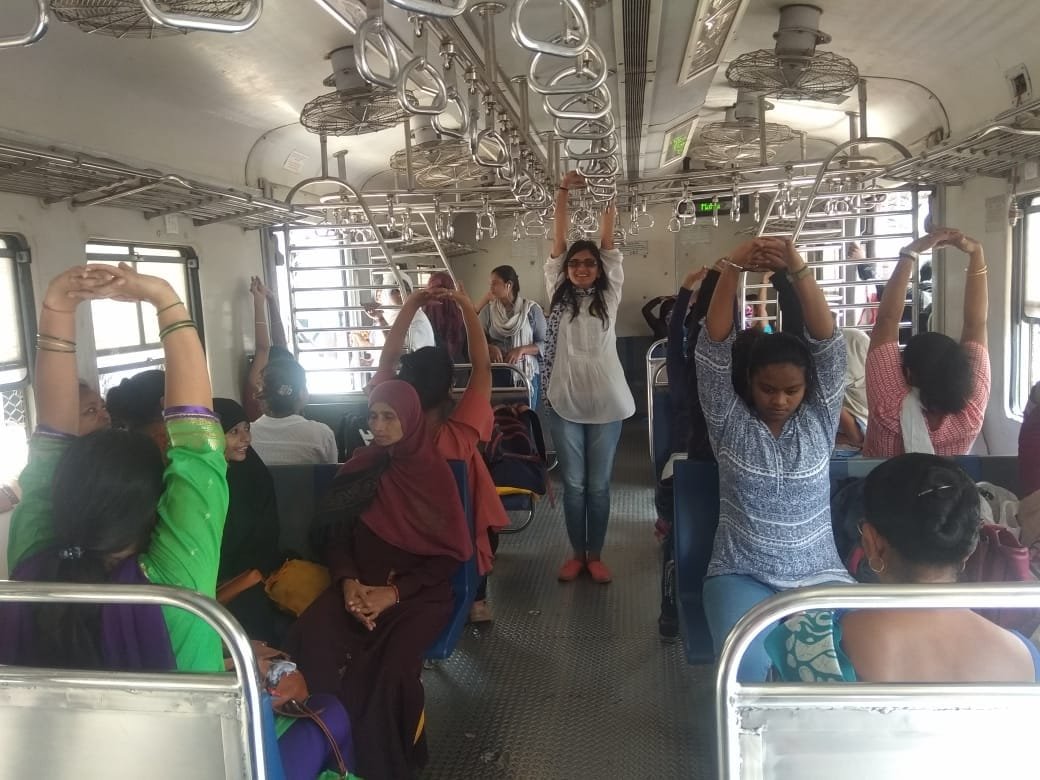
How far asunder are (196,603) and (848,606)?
1.04 meters

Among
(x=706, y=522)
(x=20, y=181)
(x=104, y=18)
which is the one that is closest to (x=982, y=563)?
(x=706, y=522)

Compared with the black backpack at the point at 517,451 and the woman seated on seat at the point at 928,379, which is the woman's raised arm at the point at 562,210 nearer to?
the black backpack at the point at 517,451

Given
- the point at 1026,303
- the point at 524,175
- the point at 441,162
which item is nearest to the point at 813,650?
the point at 524,175

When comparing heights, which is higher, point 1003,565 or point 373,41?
point 373,41

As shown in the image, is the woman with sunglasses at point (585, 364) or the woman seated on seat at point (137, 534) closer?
the woman seated on seat at point (137, 534)

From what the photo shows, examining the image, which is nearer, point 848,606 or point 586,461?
point 848,606

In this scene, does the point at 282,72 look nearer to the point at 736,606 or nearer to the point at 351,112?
the point at 351,112

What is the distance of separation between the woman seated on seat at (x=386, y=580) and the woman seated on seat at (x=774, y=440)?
942 millimetres

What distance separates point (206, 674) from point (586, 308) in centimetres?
292

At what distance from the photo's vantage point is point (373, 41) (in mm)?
1841

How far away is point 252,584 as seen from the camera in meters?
2.64

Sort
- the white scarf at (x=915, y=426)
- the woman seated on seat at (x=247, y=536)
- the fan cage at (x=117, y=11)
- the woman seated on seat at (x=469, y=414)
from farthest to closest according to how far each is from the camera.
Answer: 1. the woman seated on seat at (x=469, y=414)
2. the white scarf at (x=915, y=426)
3. the woman seated on seat at (x=247, y=536)
4. the fan cage at (x=117, y=11)

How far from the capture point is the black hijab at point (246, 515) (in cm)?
268

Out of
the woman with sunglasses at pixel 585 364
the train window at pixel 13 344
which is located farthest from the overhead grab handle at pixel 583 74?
the train window at pixel 13 344
